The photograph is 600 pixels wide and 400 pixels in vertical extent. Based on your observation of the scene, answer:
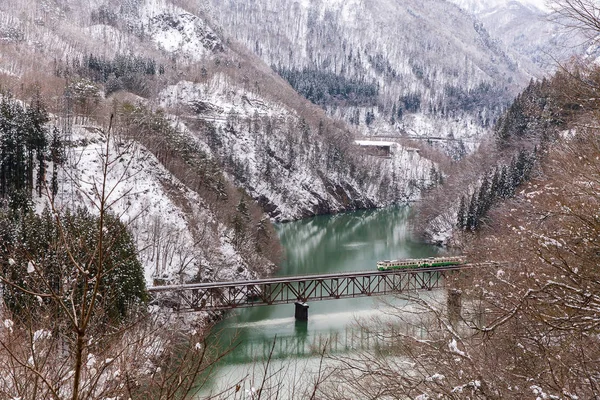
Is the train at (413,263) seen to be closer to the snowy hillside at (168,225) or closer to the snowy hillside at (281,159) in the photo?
the snowy hillside at (168,225)

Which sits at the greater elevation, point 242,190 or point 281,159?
point 281,159

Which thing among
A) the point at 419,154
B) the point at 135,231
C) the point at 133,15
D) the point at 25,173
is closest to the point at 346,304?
the point at 135,231

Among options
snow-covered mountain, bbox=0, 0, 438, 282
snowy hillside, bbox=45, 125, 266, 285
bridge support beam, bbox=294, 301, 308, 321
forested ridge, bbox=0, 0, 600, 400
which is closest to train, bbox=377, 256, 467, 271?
forested ridge, bbox=0, 0, 600, 400

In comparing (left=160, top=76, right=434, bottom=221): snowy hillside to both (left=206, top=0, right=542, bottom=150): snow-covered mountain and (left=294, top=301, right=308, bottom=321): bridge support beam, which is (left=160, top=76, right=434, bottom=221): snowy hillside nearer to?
(left=294, top=301, right=308, bottom=321): bridge support beam

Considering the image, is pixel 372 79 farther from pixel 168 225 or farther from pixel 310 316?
→ pixel 310 316

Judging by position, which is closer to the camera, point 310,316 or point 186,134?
point 310,316

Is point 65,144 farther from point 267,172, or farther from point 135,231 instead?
point 267,172

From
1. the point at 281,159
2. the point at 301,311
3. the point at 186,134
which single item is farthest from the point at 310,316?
the point at 281,159
